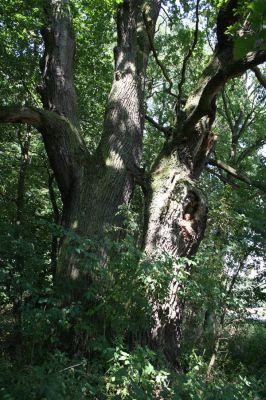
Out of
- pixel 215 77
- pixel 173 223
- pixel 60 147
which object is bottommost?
pixel 173 223

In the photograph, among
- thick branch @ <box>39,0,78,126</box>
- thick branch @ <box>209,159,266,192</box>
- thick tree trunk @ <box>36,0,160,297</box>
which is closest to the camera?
thick tree trunk @ <box>36,0,160,297</box>

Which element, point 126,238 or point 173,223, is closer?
point 126,238

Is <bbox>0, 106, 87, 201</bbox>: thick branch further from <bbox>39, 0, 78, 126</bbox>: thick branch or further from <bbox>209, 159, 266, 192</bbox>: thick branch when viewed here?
<bbox>209, 159, 266, 192</bbox>: thick branch

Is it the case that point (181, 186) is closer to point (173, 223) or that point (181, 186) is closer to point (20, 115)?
point (173, 223)

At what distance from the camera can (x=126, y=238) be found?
12.4 ft

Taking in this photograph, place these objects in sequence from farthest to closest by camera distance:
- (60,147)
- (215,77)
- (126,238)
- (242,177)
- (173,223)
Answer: (242,177)
(60,147)
(173,223)
(215,77)
(126,238)

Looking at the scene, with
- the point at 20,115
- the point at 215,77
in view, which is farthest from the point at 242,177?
the point at 20,115

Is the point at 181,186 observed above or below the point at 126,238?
above

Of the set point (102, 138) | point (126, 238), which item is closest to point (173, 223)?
point (126, 238)

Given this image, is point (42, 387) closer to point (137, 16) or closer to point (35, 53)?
point (137, 16)

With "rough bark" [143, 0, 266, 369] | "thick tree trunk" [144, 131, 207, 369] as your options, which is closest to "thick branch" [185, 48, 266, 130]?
"rough bark" [143, 0, 266, 369]

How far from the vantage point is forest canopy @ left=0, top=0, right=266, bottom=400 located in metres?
3.25

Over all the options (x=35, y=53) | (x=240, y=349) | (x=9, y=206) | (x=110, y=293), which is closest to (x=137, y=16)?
(x=35, y=53)

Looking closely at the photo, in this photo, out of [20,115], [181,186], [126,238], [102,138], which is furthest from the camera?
[102,138]
